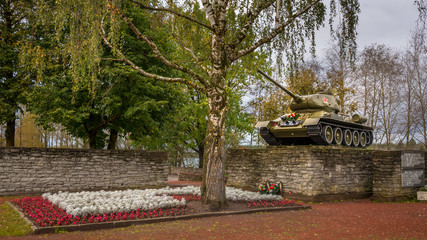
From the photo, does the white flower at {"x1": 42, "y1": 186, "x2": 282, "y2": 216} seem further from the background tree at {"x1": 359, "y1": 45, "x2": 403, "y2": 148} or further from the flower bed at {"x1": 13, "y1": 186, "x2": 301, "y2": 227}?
the background tree at {"x1": 359, "y1": 45, "x2": 403, "y2": 148}

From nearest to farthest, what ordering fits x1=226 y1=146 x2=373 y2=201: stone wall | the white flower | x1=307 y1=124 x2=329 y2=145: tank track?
the white flower < x1=226 y1=146 x2=373 y2=201: stone wall < x1=307 y1=124 x2=329 y2=145: tank track

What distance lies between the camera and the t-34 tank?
14.1 m

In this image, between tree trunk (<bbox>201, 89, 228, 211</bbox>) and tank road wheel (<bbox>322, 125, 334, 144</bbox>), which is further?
tank road wheel (<bbox>322, 125, 334, 144</bbox>)

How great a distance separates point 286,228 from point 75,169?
9.29 m

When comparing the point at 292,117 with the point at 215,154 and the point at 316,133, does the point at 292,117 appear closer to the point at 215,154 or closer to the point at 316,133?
the point at 316,133

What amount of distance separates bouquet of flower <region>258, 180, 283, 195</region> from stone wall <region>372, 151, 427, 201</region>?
151 inches

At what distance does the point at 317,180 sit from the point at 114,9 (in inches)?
360

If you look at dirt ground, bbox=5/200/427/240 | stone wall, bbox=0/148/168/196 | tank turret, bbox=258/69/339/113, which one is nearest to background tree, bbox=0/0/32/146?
stone wall, bbox=0/148/168/196

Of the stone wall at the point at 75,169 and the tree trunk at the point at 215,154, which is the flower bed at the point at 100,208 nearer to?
the tree trunk at the point at 215,154

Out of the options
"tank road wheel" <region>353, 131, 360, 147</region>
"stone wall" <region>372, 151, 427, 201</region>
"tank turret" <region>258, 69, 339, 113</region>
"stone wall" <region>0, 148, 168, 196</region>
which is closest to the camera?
"stone wall" <region>0, 148, 168, 196</region>

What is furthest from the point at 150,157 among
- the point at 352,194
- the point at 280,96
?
the point at 280,96

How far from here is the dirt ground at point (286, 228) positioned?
6711mm

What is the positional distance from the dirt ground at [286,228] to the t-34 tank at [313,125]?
440cm

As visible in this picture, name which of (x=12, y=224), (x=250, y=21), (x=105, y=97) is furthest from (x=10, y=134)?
(x=250, y=21)
